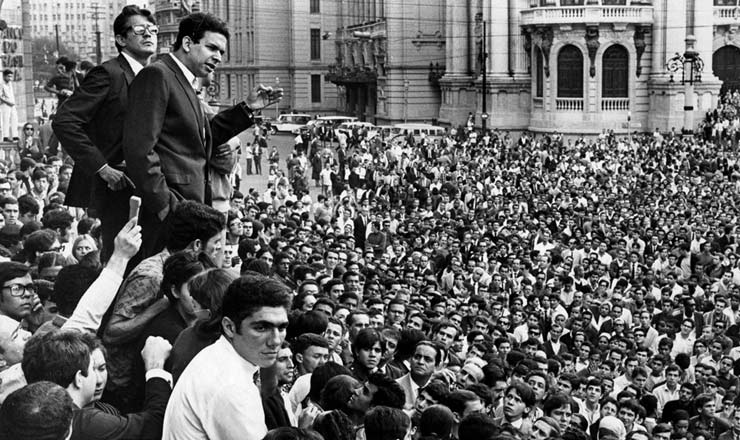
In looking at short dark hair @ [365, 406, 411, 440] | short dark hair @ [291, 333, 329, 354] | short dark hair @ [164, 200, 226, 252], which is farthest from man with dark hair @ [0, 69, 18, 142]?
short dark hair @ [365, 406, 411, 440]

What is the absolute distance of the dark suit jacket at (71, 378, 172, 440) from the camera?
5.02m

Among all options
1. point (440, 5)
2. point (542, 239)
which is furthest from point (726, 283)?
point (440, 5)

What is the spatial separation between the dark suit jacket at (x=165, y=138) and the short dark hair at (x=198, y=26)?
0.20m

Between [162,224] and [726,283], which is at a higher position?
[162,224]

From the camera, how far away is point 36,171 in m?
18.8

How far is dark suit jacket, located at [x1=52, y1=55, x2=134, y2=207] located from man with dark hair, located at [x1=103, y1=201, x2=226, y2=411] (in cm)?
84

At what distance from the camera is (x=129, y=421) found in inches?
205

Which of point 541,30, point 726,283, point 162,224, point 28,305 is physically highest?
point 541,30

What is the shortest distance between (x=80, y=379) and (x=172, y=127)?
2.53 m

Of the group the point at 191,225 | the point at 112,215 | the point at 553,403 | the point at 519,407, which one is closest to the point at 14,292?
the point at 112,215

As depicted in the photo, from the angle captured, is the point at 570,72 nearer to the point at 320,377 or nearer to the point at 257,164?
the point at 257,164

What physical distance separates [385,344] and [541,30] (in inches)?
2000

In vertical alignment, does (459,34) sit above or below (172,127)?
above

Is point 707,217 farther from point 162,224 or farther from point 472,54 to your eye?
point 472,54
